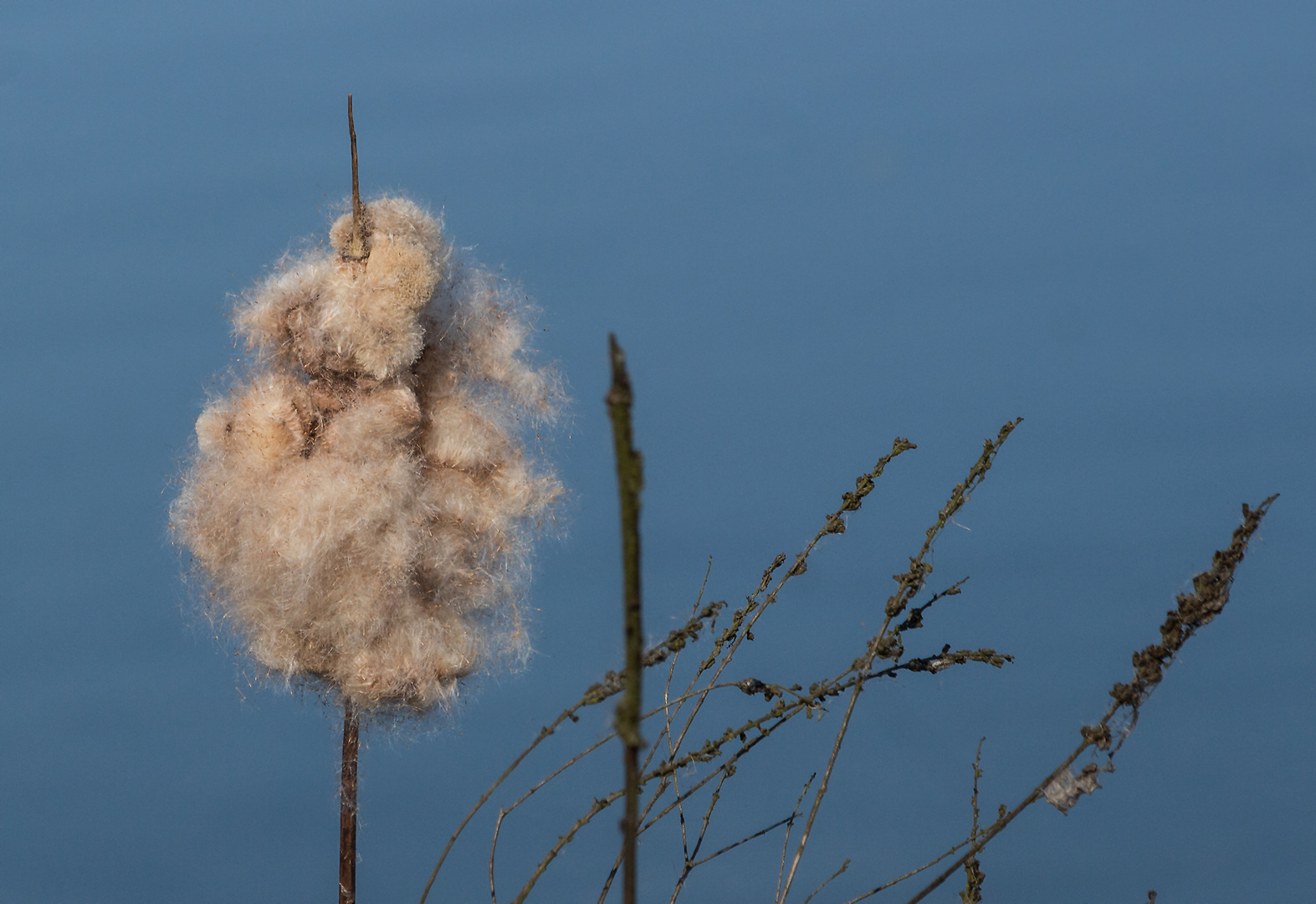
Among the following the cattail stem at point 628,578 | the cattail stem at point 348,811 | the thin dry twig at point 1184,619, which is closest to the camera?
the cattail stem at point 628,578

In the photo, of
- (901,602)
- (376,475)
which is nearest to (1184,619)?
(901,602)

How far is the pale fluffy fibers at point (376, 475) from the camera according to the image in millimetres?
1563

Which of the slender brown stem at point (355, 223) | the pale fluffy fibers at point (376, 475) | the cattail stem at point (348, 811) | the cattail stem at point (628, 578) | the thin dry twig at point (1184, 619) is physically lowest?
the cattail stem at point (628, 578)

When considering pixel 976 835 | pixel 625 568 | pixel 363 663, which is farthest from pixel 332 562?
pixel 625 568

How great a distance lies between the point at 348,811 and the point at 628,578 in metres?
1.44

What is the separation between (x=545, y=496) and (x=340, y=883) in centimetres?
56

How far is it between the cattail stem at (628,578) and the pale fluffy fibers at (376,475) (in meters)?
1.13

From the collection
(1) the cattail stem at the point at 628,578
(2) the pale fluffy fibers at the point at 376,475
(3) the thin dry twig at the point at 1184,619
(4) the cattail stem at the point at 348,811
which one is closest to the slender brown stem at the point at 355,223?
(2) the pale fluffy fibers at the point at 376,475

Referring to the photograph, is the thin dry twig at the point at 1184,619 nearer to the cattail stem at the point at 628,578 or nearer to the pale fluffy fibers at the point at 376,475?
the cattail stem at the point at 628,578

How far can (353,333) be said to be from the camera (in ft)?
5.12

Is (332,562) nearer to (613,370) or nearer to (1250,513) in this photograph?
(1250,513)

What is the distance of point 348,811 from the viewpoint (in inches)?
68.5

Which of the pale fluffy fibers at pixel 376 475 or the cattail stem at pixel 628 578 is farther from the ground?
the pale fluffy fibers at pixel 376 475

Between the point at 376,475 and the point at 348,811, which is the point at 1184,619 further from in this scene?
the point at 348,811
